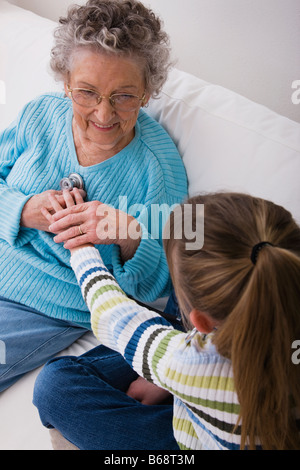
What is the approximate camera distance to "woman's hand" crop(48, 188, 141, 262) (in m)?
1.32

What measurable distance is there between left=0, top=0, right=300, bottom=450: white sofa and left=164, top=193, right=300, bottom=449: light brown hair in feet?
1.59

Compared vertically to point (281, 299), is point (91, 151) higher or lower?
lower

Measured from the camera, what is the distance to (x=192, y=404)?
3.11 feet

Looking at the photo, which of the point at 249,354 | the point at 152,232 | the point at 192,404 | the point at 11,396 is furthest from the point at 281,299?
the point at 11,396

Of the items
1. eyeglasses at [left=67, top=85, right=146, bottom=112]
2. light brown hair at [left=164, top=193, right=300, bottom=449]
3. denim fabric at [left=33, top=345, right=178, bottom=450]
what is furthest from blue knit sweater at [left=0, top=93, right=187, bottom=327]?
light brown hair at [left=164, top=193, right=300, bottom=449]

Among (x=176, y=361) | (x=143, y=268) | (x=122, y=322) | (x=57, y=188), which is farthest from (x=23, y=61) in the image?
(x=176, y=361)

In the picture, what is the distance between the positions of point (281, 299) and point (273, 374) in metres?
0.14

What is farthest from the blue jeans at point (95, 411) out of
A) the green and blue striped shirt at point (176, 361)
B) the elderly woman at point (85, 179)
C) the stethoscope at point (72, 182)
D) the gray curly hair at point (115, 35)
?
the gray curly hair at point (115, 35)

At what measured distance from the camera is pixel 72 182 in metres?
1.49

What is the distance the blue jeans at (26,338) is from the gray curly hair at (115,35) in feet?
2.34

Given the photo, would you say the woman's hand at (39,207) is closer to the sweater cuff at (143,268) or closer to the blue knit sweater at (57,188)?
the blue knit sweater at (57,188)
